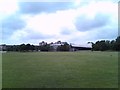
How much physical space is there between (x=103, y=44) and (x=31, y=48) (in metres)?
14.7

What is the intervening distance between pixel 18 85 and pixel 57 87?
1.07 meters

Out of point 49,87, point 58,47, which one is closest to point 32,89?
point 49,87

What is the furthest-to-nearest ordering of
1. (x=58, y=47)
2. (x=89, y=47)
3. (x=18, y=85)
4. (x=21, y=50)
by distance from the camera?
(x=89, y=47), (x=58, y=47), (x=21, y=50), (x=18, y=85)

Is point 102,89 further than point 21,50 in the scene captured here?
No

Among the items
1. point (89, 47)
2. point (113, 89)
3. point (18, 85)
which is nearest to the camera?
point (113, 89)

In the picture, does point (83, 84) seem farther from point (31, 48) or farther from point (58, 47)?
point (58, 47)

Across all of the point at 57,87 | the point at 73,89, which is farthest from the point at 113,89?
the point at 57,87

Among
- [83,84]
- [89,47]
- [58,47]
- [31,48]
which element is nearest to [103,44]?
[89,47]

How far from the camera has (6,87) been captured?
654cm

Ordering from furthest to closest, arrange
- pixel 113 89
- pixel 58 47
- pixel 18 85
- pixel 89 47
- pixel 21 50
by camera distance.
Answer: pixel 89 47, pixel 58 47, pixel 21 50, pixel 18 85, pixel 113 89

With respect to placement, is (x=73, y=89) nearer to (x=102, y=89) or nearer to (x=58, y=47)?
(x=102, y=89)

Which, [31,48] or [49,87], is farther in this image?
[31,48]

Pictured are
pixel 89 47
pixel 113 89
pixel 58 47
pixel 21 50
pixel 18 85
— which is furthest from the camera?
pixel 89 47

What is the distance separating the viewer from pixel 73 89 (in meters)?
6.32
